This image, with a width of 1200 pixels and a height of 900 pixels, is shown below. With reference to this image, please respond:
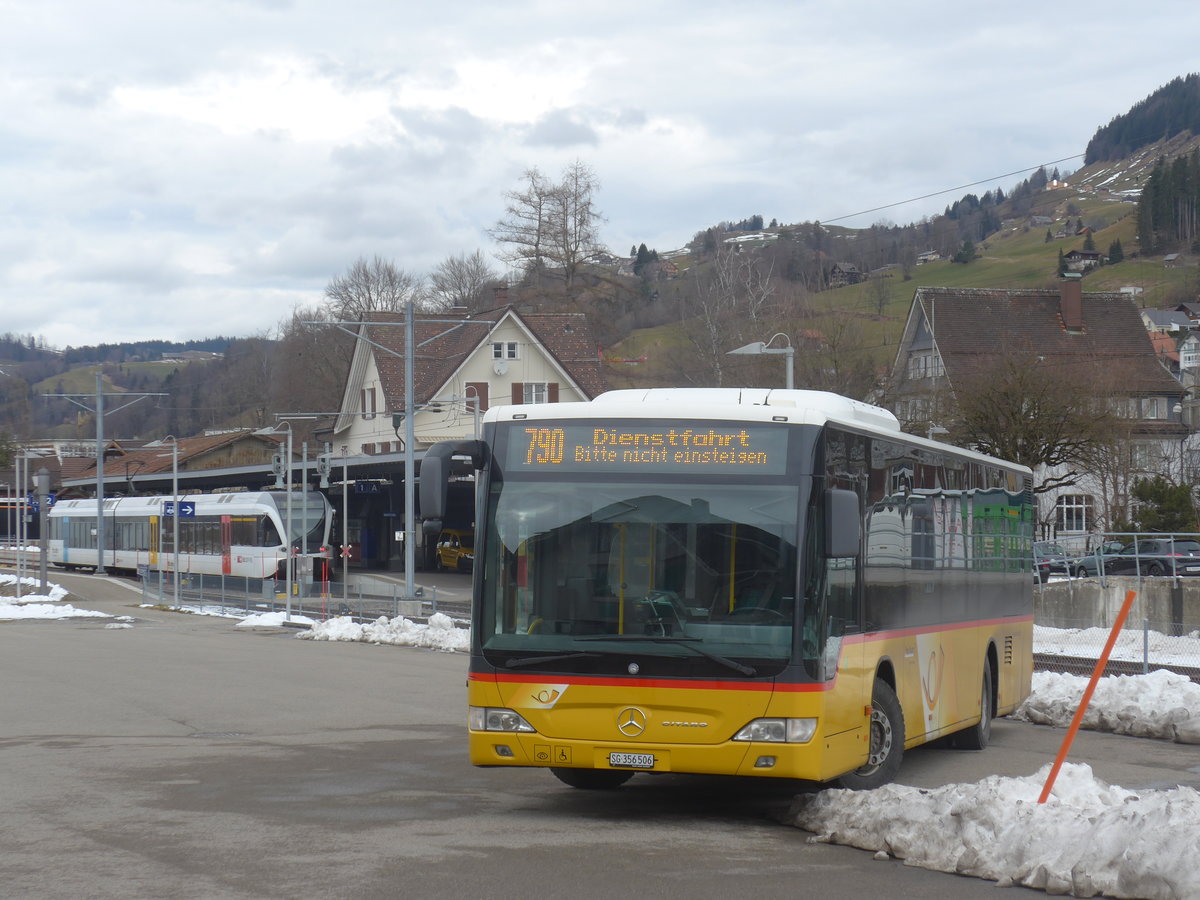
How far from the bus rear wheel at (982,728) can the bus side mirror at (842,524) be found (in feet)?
16.2

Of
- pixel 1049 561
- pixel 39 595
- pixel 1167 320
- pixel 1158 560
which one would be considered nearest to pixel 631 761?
pixel 1049 561

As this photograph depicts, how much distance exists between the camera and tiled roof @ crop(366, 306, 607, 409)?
232ft

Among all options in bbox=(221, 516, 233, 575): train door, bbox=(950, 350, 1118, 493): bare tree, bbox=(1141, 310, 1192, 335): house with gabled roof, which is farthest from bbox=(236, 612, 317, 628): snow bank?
bbox=(1141, 310, 1192, 335): house with gabled roof

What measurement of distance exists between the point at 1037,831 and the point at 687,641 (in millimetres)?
2310

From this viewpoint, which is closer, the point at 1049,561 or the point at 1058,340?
the point at 1049,561

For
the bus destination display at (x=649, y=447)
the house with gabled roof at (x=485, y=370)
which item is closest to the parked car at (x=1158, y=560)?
the house with gabled roof at (x=485, y=370)

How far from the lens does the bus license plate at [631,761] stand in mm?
9125

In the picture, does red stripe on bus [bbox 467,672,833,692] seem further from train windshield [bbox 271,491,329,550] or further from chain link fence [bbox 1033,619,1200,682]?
train windshield [bbox 271,491,329,550]

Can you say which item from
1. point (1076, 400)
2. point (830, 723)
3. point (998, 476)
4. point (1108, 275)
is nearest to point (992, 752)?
point (998, 476)

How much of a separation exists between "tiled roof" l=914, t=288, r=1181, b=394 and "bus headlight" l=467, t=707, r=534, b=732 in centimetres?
5998

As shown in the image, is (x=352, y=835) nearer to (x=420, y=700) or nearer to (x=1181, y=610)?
(x=420, y=700)

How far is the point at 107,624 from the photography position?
35.8 metres

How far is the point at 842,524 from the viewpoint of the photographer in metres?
9.02

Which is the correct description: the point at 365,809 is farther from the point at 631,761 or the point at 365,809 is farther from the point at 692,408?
the point at 692,408
